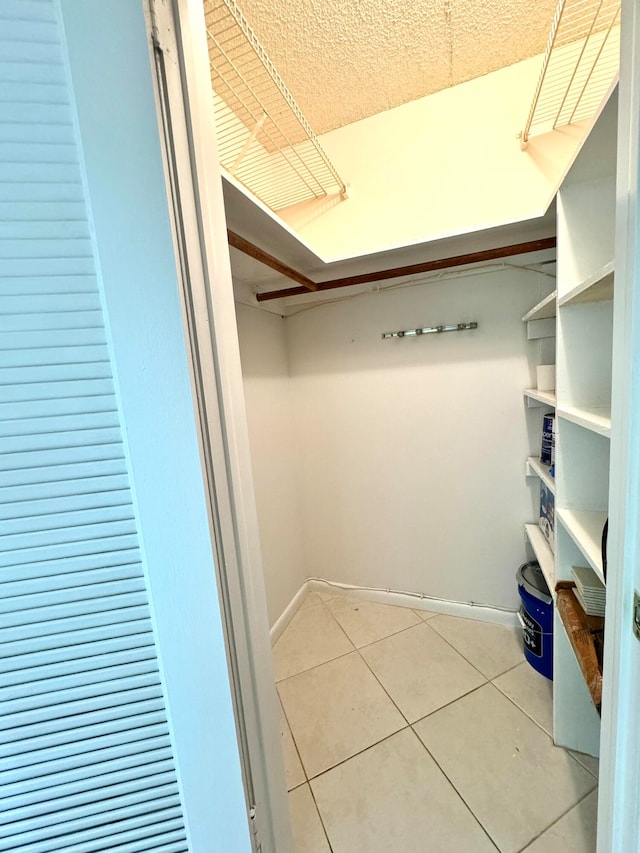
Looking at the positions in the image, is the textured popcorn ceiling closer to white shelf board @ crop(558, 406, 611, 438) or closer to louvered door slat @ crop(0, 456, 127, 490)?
white shelf board @ crop(558, 406, 611, 438)

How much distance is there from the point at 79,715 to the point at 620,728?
39.4 inches

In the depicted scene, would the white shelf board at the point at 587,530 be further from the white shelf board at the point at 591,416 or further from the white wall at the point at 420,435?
the white wall at the point at 420,435

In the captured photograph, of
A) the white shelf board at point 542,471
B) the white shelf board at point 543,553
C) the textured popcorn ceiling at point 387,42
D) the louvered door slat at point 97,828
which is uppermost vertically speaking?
the textured popcorn ceiling at point 387,42

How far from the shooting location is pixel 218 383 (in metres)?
0.72

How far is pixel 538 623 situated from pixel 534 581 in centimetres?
19

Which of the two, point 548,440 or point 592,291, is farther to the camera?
point 548,440

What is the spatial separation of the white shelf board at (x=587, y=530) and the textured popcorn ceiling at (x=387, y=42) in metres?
1.89

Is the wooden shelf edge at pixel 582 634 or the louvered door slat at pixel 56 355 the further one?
the wooden shelf edge at pixel 582 634

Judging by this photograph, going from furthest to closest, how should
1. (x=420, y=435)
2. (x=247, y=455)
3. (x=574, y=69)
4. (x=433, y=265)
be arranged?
(x=420, y=435), (x=433, y=265), (x=574, y=69), (x=247, y=455)

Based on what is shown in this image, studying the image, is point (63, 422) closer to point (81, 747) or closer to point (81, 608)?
point (81, 608)

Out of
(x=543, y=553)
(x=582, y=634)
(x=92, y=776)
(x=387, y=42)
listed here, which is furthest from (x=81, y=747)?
(x=387, y=42)

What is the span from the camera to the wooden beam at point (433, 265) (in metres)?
1.39

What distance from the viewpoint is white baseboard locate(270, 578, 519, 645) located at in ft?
6.13

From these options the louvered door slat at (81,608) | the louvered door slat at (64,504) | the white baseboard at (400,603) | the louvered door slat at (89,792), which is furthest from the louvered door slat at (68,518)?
the white baseboard at (400,603)
